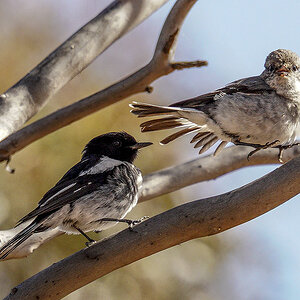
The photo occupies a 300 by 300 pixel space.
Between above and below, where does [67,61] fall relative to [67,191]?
above

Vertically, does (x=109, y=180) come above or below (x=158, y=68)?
below

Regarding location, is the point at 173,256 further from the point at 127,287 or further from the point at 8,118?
the point at 8,118

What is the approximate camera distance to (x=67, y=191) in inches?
156

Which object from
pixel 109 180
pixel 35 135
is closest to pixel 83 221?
pixel 109 180

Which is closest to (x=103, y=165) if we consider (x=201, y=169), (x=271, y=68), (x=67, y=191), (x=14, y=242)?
(x=67, y=191)

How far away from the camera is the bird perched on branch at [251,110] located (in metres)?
4.34

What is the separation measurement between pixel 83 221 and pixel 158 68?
4.18 ft

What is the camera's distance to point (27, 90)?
4473mm

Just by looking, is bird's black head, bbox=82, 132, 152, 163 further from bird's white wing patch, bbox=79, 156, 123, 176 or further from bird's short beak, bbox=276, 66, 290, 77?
bird's short beak, bbox=276, 66, 290, 77

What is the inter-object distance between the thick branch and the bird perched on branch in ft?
3.65

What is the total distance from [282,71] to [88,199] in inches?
68.4

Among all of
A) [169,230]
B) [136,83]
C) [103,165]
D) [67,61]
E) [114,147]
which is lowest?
[169,230]

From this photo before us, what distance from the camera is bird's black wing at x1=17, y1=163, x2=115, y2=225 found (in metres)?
3.80

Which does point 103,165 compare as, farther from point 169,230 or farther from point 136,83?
point 169,230
